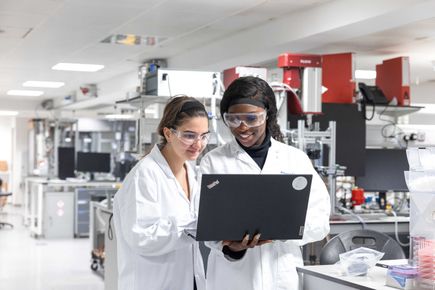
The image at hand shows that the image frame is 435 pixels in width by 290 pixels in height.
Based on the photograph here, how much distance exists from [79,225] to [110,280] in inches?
212

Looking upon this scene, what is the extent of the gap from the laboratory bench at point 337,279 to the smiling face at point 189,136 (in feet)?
2.06

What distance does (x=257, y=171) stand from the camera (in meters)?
2.66

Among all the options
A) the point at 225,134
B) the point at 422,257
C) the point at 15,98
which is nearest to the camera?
the point at 422,257

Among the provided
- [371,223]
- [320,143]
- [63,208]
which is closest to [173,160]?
[320,143]

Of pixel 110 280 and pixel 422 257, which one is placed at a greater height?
pixel 422 257

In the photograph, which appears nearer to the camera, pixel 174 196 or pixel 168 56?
pixel 174 196

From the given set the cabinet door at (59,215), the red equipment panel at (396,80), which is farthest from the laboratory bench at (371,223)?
the cabinet door at (59,215)

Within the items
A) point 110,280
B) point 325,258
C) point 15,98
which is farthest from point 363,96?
point 15,98

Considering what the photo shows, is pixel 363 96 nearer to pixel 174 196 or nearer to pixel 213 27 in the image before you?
pixel 213 27

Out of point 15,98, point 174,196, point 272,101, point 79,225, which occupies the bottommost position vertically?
point 79,225

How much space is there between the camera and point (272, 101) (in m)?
2.72

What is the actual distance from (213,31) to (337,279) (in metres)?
6.30

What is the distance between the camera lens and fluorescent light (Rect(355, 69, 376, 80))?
10580 millimetres

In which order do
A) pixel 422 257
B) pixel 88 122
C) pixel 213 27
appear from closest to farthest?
1. pixel 422 257
2. pixel 213 27
3. pixel 88 122
